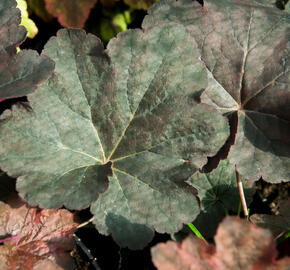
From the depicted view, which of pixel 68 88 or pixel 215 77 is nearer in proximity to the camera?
pixel 68 88

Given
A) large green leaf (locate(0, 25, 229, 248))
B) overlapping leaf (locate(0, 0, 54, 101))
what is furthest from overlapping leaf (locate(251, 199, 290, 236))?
overlapping leaf (locate(0, 0, 54, 101))

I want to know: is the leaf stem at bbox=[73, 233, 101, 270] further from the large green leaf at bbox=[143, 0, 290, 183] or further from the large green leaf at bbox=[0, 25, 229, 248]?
the large green leaf at bbox=[143, 0, 290, 183]

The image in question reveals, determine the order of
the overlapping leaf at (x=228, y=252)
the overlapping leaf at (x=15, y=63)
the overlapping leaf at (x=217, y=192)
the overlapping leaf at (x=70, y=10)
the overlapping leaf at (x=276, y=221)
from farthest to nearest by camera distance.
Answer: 1. the overlapping leaf at (x=70, y=10)
2. the overlapping leaf at (x=217, y=192)
3. the overlapping leaf at (x=276, y=221)
4. the overlapping leaf at (x=15, y=63)
5. the overlapping leaf at (x=228, y=252)

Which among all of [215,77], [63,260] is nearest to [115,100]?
[215,77]

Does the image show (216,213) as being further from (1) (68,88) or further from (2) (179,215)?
(1) (68,88)

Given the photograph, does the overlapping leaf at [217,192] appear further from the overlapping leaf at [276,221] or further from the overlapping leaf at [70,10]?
the overlapping leaf at [70,10]

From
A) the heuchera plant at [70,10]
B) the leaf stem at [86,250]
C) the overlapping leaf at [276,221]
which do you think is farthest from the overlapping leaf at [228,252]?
the heuchera plant at [70,10]

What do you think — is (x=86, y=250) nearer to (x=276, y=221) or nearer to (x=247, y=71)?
(x=276, y=221)
